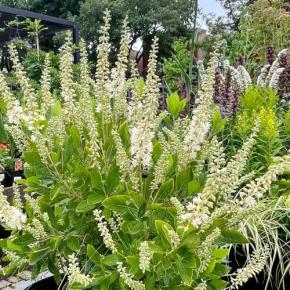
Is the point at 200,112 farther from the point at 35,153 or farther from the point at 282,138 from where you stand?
the point at 282,138

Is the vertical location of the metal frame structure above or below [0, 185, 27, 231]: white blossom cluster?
below

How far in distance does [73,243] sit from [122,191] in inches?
9.2

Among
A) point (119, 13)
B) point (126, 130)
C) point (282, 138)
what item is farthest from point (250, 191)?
point (119, 13)

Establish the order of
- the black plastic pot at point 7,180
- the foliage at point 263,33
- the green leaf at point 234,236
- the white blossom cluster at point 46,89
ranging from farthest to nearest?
the foliage at point 263,33 → the black plastic pot at point 7,180 → the white blossom cluster at point 46,89 → the green leaf at point 234,236

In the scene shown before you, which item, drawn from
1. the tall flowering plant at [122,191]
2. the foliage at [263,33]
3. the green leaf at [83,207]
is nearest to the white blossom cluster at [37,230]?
the tall flowering plant at [122,191]

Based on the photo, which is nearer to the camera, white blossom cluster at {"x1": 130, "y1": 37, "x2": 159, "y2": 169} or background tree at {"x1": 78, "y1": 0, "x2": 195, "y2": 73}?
white blossom cluster at {"x1": 130, "y1": 37, "x2": 159, "y2": 169}

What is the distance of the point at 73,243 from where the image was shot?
150 centimetres

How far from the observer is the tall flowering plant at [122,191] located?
50.0 inches

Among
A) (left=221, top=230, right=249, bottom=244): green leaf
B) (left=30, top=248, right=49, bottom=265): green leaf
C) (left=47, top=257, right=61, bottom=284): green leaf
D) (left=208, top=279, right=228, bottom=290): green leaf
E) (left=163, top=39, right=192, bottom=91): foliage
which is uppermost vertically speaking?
(left=221, top=230, right=249, bottom=244): green leaf

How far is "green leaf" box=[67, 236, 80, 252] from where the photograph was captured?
4.91ft

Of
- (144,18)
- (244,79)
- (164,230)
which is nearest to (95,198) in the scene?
(164,230)

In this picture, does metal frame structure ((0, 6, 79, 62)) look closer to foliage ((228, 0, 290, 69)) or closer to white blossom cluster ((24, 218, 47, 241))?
foliage ((228, 0, 290, 69))

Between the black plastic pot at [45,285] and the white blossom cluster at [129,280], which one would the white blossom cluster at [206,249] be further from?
the black plastic pot at [45,285]

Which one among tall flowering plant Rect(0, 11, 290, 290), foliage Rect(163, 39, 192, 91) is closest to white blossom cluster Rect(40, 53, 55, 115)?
tall flowering plant Rect(0, 11, 290, 290)
